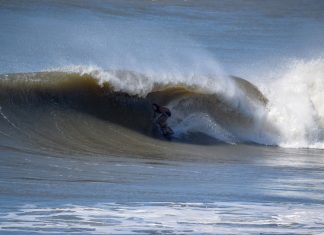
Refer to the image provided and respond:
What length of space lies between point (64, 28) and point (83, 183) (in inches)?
1048

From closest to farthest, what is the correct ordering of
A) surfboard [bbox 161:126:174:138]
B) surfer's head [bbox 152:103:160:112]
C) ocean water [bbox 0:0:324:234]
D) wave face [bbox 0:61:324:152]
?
ocean water [bbox 0:0:324:234], wave face [bbox 0:61:324:152], surfboard [bbox 161:126:174:138], surfer's head [bbox 152:103:160:112]

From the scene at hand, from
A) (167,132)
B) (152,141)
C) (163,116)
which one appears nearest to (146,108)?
(163,116)

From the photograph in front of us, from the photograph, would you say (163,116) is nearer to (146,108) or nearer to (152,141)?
(146,108)

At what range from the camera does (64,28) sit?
36.2 metres

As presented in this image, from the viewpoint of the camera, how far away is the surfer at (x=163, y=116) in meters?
16.6

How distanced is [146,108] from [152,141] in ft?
4.87

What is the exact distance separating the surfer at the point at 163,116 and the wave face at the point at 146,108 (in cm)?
13

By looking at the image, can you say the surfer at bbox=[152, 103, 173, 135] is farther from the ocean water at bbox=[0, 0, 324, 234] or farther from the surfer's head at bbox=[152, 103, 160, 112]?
the ocean water at bbox=[0, 0, 324, 234]

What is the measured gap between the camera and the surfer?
54.3ft

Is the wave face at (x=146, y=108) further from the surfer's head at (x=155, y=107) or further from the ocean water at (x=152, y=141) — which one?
the surfer's head at (x=155, y=107)

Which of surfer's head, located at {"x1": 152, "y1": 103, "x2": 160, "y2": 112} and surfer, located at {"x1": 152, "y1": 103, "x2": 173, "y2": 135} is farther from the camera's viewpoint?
surfer's head, located at {"x1": 152, "y1": 103, "x2": 160, "y2": 112}

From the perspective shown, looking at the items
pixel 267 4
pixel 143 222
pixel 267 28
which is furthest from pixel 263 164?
pixel 267 4

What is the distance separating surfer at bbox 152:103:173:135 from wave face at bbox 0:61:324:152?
0.13 meters

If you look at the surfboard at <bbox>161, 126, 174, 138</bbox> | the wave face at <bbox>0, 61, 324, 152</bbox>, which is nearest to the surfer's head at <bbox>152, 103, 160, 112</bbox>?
the wave face at <bbox>0, 61, 324, 152</bbox>
